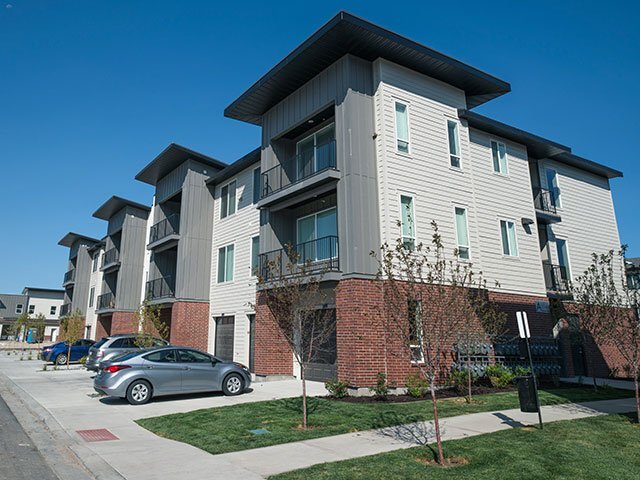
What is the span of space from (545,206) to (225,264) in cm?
1609

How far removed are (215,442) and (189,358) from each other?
6.04m

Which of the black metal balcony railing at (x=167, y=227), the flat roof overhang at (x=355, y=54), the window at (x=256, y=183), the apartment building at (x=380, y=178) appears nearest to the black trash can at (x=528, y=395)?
the apartment building at (x=380, y=178)

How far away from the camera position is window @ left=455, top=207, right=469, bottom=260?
17266 mm

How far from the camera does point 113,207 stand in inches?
1406

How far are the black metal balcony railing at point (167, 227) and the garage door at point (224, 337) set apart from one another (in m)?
6.54

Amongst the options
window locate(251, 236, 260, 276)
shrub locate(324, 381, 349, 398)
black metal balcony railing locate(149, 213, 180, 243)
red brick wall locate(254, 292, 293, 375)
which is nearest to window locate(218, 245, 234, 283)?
window locate(251, 236, 260, 276)

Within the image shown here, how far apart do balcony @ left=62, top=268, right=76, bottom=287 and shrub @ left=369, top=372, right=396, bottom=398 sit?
43.2 metres

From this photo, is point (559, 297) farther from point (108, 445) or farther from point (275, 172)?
point (108, 445)

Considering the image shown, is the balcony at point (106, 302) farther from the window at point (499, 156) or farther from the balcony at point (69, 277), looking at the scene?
the window at point (499, 156)

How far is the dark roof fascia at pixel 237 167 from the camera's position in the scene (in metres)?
22.1

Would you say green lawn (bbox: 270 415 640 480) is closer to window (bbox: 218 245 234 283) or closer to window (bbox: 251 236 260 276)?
window (bbox: 251 236 260 276)

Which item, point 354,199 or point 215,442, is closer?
point 215,442

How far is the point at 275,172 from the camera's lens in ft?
→ 63.5

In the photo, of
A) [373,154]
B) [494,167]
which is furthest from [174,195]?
[494,167]
